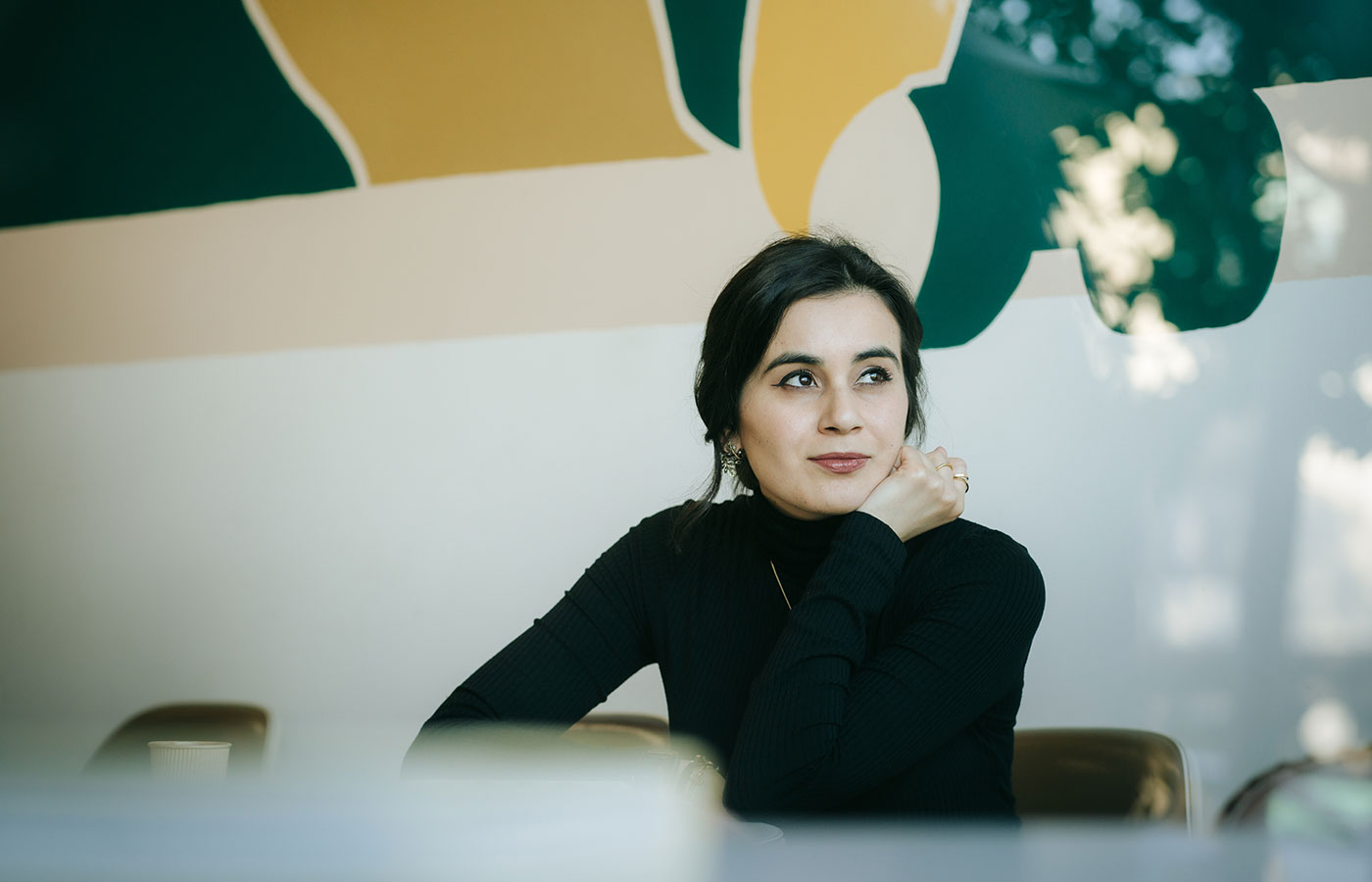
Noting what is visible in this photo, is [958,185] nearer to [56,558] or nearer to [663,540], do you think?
[663,540]

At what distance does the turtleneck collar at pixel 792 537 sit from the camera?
1.45 m

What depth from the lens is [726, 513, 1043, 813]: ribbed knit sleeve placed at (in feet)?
3.78

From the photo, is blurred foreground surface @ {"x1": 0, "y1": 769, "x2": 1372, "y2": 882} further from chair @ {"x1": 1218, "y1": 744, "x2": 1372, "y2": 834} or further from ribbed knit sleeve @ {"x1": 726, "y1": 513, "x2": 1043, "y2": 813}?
chair @ {"x1": 1218, "y1": 744, "x2": 1372, "y2": 834}

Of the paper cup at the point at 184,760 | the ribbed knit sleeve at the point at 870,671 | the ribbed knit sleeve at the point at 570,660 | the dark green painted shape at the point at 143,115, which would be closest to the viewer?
the paper cup at the point at 184,760

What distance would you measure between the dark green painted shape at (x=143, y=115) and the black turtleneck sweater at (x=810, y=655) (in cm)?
149

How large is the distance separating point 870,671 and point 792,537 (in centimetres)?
30

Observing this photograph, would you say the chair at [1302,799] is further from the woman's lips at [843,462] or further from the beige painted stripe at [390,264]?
the beige painted stripe at [390,264]

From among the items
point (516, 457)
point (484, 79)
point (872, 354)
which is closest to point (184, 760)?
point (872, 354)

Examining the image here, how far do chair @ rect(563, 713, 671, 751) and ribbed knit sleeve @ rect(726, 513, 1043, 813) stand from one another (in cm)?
56

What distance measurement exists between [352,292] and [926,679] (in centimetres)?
180

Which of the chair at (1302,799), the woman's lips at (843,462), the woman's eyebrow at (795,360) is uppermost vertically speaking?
the woman's eyebrow at (795,360)

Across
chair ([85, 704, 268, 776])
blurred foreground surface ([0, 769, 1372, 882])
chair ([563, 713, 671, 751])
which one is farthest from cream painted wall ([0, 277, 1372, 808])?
blurred foreground surface ([0, 769, 1372, 882])

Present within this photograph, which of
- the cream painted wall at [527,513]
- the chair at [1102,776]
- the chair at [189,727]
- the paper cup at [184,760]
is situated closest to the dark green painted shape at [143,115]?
the cream painted wall at [527,513]

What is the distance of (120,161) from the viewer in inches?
103
